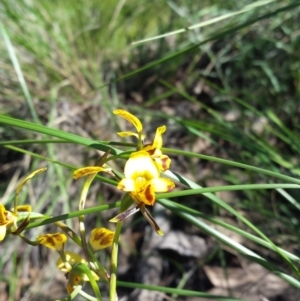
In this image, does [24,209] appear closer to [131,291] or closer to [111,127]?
[131,291]

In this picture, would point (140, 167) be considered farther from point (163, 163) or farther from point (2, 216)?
point (2, 216)

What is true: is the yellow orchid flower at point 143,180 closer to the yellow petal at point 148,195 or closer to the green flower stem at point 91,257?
the yellow petal at point 148,195

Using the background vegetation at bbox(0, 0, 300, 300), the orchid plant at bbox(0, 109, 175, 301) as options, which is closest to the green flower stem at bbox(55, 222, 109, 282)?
the orchid plant at bbox(0, 109, 175, 301)

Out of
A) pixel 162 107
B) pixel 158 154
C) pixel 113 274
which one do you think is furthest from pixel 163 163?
pixel 162 107

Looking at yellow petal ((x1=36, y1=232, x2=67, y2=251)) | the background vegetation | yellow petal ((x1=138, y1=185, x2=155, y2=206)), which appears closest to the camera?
yellow petal ((x1=138, y1=185, x2=155, y2=206))

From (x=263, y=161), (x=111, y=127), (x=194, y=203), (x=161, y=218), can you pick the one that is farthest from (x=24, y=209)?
(x=111, y=127)

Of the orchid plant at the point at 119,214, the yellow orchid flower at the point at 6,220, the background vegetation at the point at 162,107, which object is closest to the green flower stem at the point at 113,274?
the orchid plant at the point at 119,214

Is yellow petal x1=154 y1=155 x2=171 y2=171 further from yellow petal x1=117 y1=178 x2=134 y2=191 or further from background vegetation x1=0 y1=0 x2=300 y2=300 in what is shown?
background vegetation x1=0 y1=0 x2=300 y2=300
